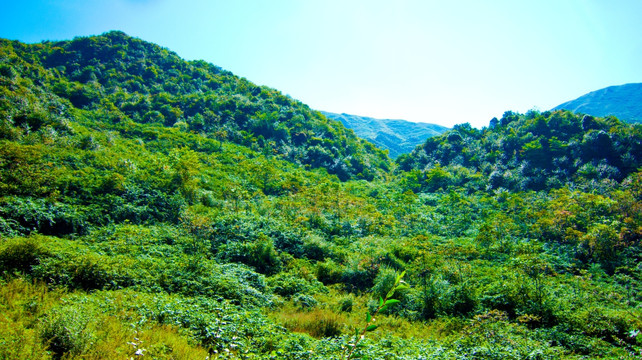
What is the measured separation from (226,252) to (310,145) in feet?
82.0

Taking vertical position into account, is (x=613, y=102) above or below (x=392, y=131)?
below

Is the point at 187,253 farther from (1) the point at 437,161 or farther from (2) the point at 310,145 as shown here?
(1) the point at 437,161

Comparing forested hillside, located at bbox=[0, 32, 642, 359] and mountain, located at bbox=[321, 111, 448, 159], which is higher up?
mountain, located at bbox=[321, 111, 448, 159]

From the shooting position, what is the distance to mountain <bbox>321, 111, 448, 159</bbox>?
74.5m

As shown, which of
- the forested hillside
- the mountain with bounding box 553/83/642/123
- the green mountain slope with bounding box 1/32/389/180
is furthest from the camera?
the mountain with bounding box 553/83/642/123

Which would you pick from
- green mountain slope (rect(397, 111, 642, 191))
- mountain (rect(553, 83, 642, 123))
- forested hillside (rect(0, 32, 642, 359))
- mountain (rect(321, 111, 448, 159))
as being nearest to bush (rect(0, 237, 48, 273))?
forested hillside (rect(0, 32, 642, 359))

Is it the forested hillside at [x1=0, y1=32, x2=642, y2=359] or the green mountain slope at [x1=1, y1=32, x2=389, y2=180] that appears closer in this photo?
the forested hillside at [x1=0, y1=32, x2=642, y2=359]

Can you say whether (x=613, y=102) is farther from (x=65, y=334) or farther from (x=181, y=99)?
(x=65, y=334)

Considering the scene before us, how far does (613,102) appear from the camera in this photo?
167ft

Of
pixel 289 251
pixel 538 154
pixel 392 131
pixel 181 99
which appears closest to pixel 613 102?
pixel 538 154

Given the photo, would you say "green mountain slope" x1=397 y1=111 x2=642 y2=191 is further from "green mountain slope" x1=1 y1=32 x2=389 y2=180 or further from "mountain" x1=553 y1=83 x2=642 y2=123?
"mountain" x1=553 y1=83 x2=642 y2=123

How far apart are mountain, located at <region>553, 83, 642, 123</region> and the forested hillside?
3374 centimetres

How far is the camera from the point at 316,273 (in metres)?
10.7

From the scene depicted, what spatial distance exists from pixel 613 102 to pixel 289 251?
6787 cm
